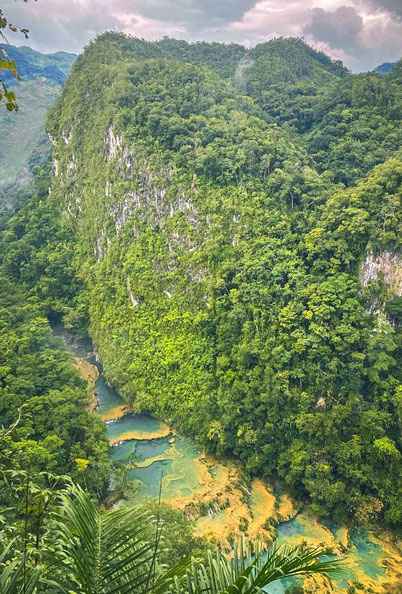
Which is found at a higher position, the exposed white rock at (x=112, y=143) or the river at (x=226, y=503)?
the exposed white rock at (x=112, y=143)

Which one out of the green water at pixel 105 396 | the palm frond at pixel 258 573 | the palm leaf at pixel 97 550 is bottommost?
the green water at pixel 105 396

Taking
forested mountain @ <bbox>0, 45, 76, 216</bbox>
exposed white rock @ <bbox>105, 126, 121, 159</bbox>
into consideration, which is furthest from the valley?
forested mountain @ <bbox>0, 45, 76, 216</bbox>

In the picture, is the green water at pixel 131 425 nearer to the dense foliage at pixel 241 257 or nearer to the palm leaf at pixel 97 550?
the dense foliage at pixel 241 257

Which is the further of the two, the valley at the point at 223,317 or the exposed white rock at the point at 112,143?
the exposed white rock at the point at 112,143

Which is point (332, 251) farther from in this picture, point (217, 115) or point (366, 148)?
point (217, 115)

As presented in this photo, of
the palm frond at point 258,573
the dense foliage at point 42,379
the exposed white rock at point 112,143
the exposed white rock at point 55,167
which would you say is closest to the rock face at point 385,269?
the dense foliage at point 42,379

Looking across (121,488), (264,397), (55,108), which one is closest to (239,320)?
(264,397)

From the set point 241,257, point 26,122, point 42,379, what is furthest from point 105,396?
point 26,122

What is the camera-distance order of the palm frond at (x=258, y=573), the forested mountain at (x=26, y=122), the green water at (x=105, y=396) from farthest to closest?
the forested mountain at (x=26, y=122) < the green water at (x=105, y=396) < the palm frond at (x=258, y=573)
